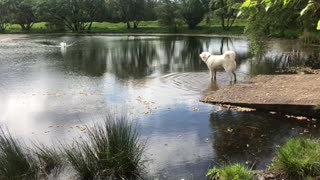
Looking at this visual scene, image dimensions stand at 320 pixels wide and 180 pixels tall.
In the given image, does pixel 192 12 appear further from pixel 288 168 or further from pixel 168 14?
pixel 288 168

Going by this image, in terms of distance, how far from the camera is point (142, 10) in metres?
76.1

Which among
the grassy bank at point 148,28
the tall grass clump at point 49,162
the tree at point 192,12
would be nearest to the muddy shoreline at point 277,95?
the tall grass clump at point 49,162

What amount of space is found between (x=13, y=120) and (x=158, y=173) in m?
5.72

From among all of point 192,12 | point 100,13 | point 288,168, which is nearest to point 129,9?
point 100,13

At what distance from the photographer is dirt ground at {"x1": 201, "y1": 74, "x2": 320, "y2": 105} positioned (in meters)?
11.7

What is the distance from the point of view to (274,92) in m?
13.0

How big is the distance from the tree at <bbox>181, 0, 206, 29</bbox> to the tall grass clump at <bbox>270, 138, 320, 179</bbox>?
62.9 m

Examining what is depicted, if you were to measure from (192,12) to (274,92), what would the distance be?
57024 mm

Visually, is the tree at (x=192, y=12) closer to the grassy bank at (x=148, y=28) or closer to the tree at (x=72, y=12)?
the grassy bank at (x=148, y=28)

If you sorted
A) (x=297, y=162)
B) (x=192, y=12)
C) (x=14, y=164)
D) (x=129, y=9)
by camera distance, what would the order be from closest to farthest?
(x=297, y=162) → (x=14, y=164) → (x=192, y=12) → (x=129, y=9)

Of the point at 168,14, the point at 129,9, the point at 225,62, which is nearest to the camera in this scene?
the point at 225,62

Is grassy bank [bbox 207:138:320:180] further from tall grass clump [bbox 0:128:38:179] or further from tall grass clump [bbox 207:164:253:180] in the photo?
tall grass clump [bbox 0:128:38:179]

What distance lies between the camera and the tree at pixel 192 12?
224 ft

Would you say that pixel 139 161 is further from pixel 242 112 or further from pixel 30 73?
pixel 30 73
